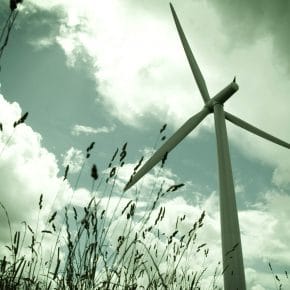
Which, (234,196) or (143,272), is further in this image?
(234,196)

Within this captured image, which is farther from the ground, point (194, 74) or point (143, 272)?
point (194, 74)

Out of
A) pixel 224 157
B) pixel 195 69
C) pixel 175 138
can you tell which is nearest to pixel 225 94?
pixel 195 69

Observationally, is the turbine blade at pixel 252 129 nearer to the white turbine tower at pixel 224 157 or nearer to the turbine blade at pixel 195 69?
the white turbine tower at pixel 224 157

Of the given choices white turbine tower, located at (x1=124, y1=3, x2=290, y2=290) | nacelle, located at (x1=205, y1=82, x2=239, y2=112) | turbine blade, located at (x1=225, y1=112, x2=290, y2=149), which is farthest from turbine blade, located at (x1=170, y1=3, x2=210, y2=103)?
turbine blade, located at (x1=225, y1=112, x2=290, y2=149)

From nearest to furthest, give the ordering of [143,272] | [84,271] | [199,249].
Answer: [84,271]
[143,272]
[199,249]

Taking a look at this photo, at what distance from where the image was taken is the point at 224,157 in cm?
1252

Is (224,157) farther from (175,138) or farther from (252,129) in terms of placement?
(252,129)

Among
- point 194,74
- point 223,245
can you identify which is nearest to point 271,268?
point 223,245

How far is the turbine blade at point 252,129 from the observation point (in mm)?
15633

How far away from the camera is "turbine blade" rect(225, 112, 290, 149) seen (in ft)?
51.3

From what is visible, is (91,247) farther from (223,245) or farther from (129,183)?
(223,245)

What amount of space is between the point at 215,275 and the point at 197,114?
10935 mm

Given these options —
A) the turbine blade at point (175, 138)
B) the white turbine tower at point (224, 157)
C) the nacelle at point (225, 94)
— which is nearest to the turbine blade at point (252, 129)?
the white turbine tower at point (224, 157)

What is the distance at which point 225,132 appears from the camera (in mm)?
13375
